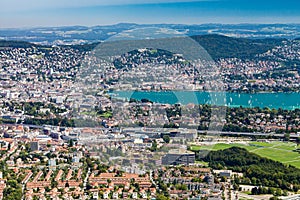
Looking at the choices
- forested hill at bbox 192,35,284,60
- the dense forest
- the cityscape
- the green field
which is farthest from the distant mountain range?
the dense forest

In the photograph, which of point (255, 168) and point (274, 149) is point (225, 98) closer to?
point (274, 149)

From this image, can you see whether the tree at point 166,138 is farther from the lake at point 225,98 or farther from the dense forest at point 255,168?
the lake at point 225,98

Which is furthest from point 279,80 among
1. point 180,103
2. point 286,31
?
point 286,31

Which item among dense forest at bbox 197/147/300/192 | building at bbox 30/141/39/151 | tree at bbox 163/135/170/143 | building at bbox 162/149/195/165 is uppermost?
tree at bbox 163/135/170/143

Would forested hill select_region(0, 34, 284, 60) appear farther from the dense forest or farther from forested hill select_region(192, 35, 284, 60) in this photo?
the dense forest

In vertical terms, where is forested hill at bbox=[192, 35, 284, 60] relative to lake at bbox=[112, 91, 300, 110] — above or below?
above

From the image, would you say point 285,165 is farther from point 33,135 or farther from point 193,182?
point 33,135
